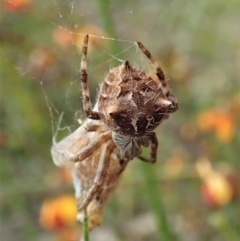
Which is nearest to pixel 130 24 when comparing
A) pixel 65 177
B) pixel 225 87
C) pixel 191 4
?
pixel 191 4

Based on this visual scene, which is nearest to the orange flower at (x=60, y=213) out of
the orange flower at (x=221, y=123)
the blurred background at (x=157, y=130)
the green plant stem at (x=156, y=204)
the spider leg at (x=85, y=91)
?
the blurred background at (x=157, y=130)

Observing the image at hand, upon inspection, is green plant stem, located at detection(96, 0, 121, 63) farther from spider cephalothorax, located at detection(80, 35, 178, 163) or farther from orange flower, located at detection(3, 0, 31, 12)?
orange flower, located at detection(3, 0, 31, 12)

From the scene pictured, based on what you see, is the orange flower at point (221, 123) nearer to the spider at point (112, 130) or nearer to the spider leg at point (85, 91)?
the spider at point (112, 130)

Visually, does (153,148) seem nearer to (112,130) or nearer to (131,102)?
(112,130)

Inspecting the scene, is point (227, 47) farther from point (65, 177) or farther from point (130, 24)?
point (65, 177)

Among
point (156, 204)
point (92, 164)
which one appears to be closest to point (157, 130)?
point (156, 204)
